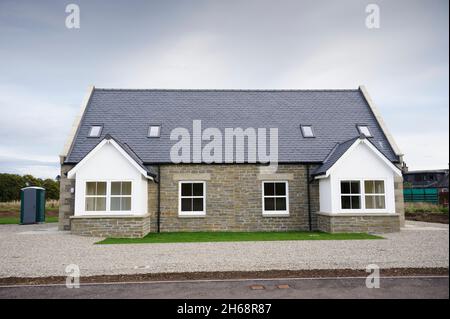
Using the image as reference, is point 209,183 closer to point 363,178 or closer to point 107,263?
point 363,178

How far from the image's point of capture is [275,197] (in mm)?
18078

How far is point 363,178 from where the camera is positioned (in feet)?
54.5

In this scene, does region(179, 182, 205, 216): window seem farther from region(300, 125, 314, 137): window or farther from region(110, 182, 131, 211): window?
region(300, 125, 314, 137): window

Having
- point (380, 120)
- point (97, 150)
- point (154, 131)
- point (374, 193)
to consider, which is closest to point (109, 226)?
point (97, 150)

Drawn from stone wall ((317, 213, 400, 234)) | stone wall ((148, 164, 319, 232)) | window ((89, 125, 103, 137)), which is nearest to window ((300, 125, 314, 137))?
stone wall ((148, 164, 319, 232))

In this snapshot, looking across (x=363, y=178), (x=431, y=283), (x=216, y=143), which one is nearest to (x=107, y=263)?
(x=431, y=283)

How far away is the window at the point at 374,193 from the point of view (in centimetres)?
1702

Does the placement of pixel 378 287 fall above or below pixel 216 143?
below

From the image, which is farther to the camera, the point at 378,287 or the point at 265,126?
the point at 265,126

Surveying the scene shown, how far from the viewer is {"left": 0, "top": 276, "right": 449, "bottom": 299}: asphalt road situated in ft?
20.7

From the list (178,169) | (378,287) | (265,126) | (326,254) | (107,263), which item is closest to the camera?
(378,287)

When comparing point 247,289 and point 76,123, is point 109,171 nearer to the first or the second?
point 76,123

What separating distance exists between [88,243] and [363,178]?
1261 centimetres

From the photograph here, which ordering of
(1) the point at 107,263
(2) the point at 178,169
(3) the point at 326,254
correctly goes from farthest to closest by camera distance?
1. (2) the point at 178,169
2. (3) the point at 326,254
3. (1) the point at 107,263
